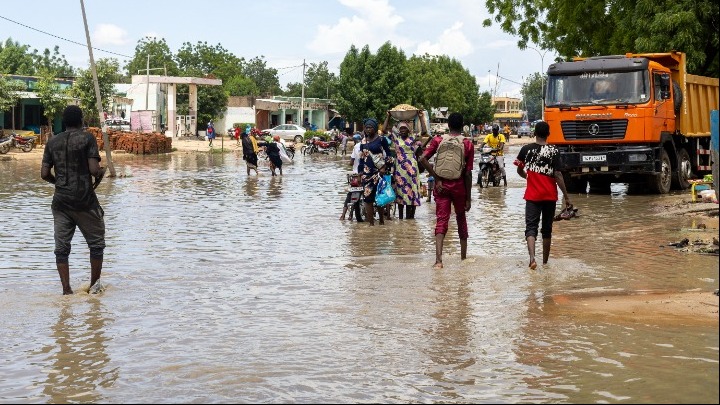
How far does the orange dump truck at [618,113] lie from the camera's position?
69.5 ft

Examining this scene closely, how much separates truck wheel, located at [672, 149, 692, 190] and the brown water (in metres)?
7.92

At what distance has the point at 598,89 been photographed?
21.5 m

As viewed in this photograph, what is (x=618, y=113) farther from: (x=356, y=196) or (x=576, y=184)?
(x=356, y=196)

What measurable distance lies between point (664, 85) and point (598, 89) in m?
1.50

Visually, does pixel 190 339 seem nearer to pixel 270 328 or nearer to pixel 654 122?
pixel 270 328

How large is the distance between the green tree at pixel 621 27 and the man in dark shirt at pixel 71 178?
20.0 meters

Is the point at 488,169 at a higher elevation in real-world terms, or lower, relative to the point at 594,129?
lower

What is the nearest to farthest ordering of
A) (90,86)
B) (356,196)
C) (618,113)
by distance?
(356,196) < (618,113) < (90,86)

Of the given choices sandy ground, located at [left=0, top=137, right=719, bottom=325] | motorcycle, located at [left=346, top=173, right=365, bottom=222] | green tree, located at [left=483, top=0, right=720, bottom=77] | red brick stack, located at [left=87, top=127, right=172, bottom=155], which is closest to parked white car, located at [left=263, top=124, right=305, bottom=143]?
red brick stack, located at [left=87, top=127, right=172, bottom=155]

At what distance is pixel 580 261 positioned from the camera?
11438 mm

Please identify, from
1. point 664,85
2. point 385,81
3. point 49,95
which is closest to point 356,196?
point 664,85

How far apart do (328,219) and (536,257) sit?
20.0ft

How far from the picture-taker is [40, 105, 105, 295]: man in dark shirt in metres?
9.15

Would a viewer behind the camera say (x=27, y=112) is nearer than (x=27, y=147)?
No
